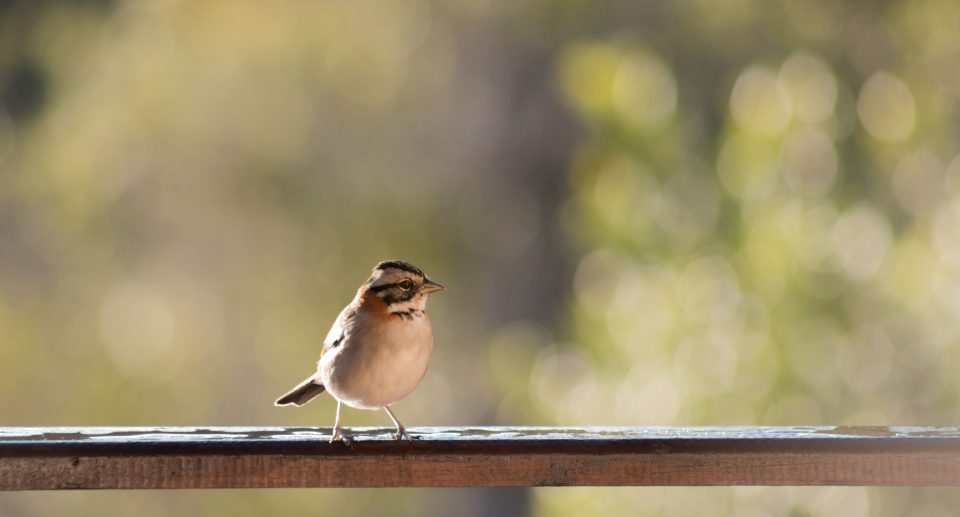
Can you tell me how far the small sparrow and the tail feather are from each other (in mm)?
141

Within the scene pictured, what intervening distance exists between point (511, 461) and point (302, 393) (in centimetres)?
93

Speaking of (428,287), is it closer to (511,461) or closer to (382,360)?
(382,360)

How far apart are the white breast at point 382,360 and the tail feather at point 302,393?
193 millimetres

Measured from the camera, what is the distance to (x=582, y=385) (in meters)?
5.52

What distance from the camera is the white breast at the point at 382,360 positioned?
2.39 meters

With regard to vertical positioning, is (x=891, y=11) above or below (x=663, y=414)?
above

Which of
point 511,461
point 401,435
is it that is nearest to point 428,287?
point 401,435

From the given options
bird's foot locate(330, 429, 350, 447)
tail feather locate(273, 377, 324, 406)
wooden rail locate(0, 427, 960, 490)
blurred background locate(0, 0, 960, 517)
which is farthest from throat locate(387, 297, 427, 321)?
blurred background locate(0, 0, 960, 517)

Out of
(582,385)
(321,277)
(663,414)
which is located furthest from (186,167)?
(663,414)

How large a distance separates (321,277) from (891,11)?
4.63 meters

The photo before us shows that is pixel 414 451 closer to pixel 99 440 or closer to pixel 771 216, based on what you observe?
pixel 99 440

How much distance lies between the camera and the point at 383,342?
2398 millimetres

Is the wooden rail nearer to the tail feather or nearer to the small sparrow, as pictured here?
the small sparrow

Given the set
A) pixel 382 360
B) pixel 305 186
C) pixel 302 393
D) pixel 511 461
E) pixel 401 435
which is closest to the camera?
pixel 511 461
